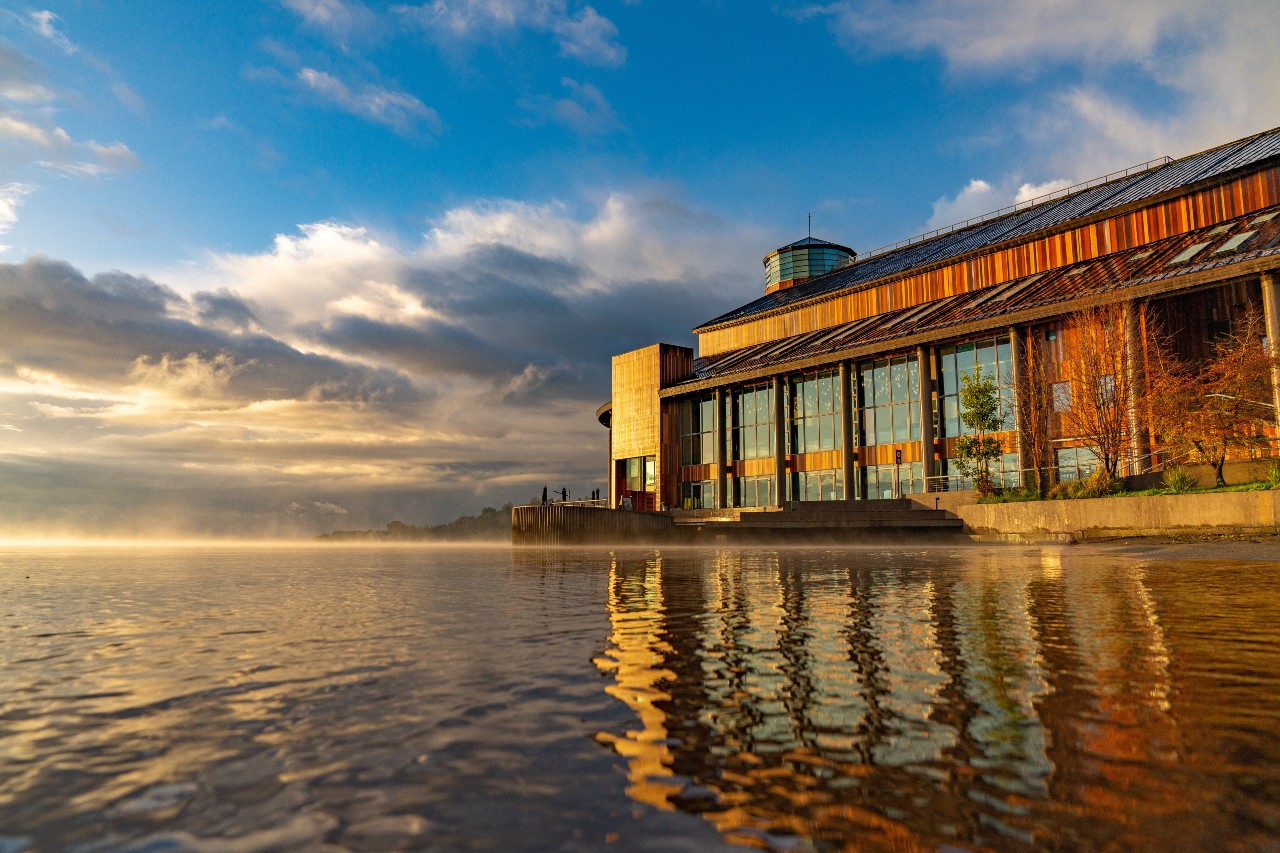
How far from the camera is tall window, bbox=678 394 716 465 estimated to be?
55469 mm

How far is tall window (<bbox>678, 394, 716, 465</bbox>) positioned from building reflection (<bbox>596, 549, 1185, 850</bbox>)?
46.5 meters

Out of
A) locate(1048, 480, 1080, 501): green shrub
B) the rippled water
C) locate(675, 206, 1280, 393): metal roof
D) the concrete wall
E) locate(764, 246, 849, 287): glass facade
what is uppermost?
locate(764, 246, 849, 287): glass facade

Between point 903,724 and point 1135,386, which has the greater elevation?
point 1135,386

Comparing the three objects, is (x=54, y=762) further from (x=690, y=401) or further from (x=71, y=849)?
(x=690, y=401)

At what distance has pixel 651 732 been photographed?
3932 mm

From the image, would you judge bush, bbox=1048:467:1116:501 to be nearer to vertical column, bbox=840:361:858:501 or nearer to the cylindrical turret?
vertical column, bbox=840:361:858:501

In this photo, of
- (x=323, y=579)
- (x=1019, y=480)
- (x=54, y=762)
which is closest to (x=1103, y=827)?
A: (x=54, y=762)

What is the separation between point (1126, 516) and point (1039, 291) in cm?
1520

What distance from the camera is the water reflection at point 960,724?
107 inches

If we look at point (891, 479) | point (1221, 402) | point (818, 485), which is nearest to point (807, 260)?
point (818, 485)

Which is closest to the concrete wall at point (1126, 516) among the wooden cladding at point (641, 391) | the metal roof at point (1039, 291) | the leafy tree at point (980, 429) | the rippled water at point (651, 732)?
the leafy tree at point (980, 429)

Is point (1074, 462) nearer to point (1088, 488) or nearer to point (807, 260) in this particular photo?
point (1088, 488)

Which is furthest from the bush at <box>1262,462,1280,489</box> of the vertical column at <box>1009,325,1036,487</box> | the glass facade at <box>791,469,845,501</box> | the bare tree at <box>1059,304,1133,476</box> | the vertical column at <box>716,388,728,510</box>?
the vertical column at <box>716,388,728,510</box>

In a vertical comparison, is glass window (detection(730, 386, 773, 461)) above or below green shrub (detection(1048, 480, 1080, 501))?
above
